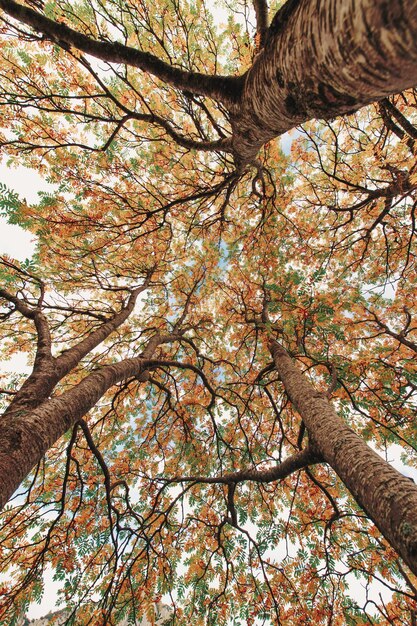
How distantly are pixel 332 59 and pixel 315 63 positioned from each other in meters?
0.11

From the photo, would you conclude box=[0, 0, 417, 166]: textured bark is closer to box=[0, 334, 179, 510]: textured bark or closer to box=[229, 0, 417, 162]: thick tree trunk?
box=[229, 0, 417, 162]: thick tree trunk

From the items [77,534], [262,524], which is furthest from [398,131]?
[77,534]

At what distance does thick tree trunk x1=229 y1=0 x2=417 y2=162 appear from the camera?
0.65 meters

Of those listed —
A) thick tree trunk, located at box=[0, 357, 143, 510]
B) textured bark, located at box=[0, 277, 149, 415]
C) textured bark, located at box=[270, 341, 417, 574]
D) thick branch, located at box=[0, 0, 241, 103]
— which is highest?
thick branch, located at box=[0, 0, 241, 103]

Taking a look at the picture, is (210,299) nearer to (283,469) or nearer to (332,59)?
(283,469)

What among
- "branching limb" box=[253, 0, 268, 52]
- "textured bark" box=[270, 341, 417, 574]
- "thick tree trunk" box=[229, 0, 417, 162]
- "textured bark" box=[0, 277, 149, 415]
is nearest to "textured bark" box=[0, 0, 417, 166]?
"thick tree trunk" box=[229, 0, 417, 162]

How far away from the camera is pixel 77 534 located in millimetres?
3609

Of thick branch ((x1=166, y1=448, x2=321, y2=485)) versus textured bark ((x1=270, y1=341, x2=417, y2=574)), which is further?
thick branch ((x1=166, y1=448, x2=321, y2=485))

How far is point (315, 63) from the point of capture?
92 centimetres

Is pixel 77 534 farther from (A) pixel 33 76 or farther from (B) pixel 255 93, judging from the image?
(A) pixel 33 76

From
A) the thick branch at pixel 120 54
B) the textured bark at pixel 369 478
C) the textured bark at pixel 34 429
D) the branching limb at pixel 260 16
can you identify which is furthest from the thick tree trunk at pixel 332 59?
the textured bark at pixel 34 429

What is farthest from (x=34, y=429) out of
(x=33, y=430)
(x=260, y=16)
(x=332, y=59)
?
(x=260, y=16)

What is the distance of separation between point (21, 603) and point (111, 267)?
4820mm

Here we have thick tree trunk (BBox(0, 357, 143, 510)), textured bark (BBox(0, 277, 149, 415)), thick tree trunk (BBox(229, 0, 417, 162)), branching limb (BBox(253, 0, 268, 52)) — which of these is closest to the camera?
thick tree trunk (BBox(229, 0, 417, 162))
